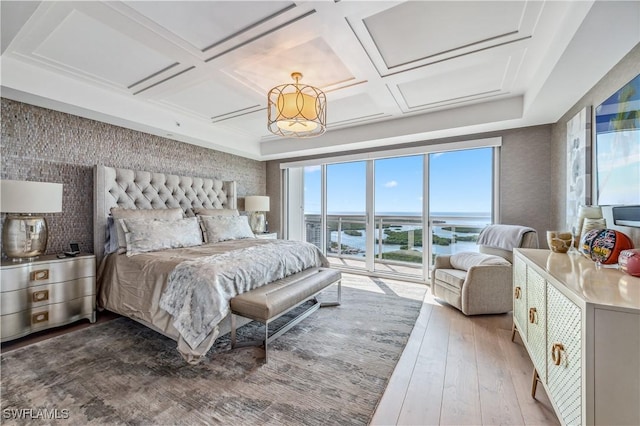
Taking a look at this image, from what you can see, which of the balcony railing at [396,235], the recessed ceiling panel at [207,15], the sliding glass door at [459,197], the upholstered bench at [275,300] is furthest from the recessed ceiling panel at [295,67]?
the balcony railing at [396,235]

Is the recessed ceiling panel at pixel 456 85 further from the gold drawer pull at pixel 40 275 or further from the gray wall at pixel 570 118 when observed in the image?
the gold drawer pull at pixel 40 275

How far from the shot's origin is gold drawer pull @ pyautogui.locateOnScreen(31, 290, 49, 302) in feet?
7.85

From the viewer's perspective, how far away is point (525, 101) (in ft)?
9.75

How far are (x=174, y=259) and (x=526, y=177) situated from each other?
4.32 metres

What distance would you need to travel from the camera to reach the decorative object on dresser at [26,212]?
2.29 meters

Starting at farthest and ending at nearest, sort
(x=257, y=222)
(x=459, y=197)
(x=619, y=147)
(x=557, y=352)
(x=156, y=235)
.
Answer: (x=257, y=222)
(x=459, y=197)
(x=156, y=235)
(x=619, y=147)
(x=557, y=352)

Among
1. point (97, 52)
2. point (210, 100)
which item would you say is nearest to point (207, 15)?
point (97, 52)

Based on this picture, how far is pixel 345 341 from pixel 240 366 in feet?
3.02

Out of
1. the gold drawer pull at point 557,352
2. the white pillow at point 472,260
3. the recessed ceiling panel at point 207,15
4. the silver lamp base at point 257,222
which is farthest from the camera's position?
the silver lamp base at point 257,222

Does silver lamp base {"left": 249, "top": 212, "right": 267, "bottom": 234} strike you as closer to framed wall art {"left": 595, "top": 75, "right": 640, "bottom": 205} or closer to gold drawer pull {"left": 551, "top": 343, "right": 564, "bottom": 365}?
gold drawer pull {"left": 551, "top": 343, "right": 564, "bottom": 365}

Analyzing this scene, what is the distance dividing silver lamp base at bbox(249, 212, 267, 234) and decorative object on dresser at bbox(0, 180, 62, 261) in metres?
3.03

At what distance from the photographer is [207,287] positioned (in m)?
2.07

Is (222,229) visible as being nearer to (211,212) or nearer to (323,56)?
(211,212)

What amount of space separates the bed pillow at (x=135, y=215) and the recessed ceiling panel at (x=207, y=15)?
6.93 feet
